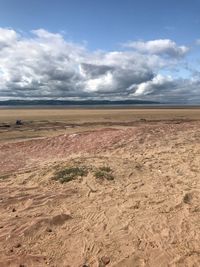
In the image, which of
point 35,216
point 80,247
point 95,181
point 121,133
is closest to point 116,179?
point 95,181

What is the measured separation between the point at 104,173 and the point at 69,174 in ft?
3.79

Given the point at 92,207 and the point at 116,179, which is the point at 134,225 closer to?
the point at 92,207

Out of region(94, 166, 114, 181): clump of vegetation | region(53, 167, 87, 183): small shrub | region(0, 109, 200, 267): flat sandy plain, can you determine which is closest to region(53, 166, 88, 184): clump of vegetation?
region(53, 167, 87, 183): small shrub

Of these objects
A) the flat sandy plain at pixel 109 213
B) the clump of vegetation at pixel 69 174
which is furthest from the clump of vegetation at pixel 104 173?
the clump of vegetation at pixel 69 174

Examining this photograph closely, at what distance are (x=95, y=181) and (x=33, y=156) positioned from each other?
27.8 feet

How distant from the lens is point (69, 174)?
37.2 ft

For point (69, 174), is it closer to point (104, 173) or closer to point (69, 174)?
point (69, 174)

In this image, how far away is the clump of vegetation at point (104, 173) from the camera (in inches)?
429

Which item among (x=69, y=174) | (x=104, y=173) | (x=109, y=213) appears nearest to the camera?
(x=109, y=213)

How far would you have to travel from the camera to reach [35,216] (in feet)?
26.9

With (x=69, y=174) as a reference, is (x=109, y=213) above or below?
below

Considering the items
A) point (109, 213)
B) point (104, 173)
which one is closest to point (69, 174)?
point (104, 173)

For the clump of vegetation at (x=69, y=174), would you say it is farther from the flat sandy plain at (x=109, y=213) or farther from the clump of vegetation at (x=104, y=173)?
the clump of vegetation at (x=104, y=173)

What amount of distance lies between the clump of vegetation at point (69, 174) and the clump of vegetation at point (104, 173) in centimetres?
45
